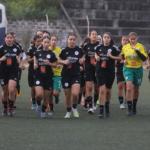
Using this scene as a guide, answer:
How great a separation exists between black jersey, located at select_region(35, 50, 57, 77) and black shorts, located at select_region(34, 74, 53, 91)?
8 centimetres

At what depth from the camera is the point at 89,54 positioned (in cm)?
983

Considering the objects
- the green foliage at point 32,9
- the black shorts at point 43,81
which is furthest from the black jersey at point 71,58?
the green foliage at point 32,9

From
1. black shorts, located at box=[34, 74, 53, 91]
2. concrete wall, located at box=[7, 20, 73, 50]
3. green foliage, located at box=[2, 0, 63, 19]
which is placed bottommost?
black shorts, located at box=[34, 74, 53, 91]

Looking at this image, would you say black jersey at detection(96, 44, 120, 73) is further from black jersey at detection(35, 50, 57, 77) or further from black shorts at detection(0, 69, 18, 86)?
black shorts at detection(0, 69, 18, 86)

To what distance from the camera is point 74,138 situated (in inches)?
256

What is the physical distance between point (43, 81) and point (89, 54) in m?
1.59

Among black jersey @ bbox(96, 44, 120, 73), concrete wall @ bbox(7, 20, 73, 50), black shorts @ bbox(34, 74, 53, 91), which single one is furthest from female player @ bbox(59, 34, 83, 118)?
concrete wall @ bbox(7, 20, 73, 50)

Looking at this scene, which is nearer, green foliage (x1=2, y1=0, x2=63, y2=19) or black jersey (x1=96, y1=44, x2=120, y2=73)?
black jersey (x1=96, y1=44, x2=120, y2=73)

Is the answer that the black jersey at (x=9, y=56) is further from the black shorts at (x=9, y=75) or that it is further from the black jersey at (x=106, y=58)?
the black jersey at (x=106, y=58)

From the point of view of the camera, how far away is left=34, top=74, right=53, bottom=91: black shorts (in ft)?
28.3

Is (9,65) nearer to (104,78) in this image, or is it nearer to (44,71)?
(44,71)

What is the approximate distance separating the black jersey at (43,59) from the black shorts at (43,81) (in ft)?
0.26

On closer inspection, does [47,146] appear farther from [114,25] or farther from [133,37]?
[114,25]

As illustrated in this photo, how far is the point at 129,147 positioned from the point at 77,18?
25.1m
